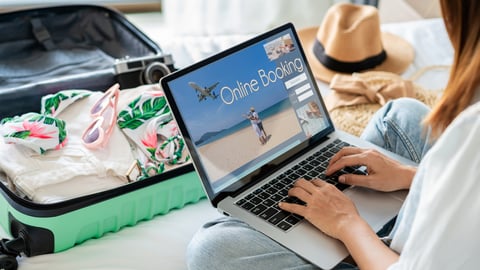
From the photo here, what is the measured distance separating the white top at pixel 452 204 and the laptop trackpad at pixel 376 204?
11.5 inches

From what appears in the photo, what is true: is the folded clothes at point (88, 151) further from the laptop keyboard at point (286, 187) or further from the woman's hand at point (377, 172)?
the woman's hand at point (377, 172)

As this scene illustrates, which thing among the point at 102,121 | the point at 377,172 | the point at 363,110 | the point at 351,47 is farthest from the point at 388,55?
the point at 102,121

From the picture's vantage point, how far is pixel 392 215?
0.96 meters

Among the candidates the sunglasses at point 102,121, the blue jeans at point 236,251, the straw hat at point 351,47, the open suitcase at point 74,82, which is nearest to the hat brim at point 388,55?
the straw hat at point 351,47

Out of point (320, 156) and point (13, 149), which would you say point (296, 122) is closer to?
point (320, 156)

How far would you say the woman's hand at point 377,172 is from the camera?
100 cm

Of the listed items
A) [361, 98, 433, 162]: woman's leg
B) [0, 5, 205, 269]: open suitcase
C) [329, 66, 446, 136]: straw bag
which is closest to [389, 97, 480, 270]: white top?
[361, 98, 433, 162]: woman's leg

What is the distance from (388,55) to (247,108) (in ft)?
3.17

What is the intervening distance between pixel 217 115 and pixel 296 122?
19 centimetres

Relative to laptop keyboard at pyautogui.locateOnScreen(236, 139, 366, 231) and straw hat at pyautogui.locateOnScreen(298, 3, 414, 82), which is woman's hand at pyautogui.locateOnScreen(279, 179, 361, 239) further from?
straw hat at pyautogui.locateOnScreen(298, 3, 414, 82)

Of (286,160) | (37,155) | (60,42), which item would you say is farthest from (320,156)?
(60,42)

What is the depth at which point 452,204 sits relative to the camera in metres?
0.63

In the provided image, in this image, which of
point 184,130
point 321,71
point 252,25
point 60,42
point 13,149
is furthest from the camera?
point 252,25

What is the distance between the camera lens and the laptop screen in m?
0.95
